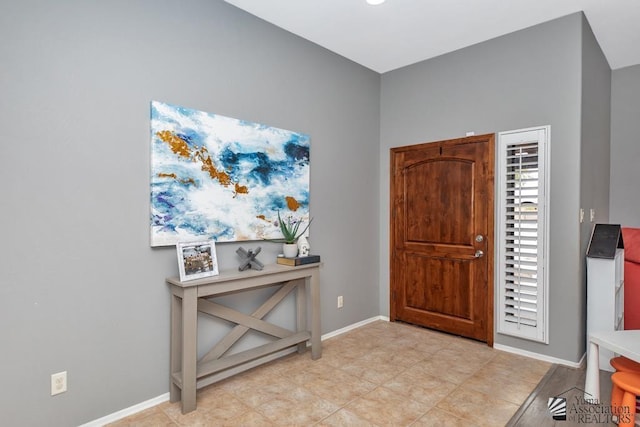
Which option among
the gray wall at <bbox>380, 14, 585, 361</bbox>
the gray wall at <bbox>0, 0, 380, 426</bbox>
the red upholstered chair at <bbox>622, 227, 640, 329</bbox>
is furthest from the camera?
the red upholstered chair at <bbox>622, 227, 640, 329</bbox>

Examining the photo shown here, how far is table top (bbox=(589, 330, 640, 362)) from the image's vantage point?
1.92 m

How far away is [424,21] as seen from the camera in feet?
9.99

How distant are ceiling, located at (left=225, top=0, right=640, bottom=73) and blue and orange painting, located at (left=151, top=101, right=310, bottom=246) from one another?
3.01 feet

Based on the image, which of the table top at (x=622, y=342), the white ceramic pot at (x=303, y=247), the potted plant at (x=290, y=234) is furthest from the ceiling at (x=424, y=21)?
the table top at (x=622, y=342)

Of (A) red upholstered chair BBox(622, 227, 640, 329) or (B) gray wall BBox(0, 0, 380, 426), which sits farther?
(A) red upholstered chair BBox(622, 227, 640, 329)

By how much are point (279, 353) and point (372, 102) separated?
9.08 ft

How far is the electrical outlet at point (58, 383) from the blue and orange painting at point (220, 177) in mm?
854

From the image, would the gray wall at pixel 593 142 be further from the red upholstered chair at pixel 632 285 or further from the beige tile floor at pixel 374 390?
the beige tile floor at pixel 374 390

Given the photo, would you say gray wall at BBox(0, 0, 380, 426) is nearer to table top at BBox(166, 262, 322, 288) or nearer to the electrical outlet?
the electrical outlet

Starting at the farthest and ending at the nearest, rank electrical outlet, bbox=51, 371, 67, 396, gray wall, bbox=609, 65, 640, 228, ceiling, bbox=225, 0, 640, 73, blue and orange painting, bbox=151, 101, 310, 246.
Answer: gray wall, bbox=609, 65, 640, 228 < ceiling, bbox=225, 0, 640, 73 < blue and orange painting, bbox=151, 101, 310, 246 < electrical outlet, bbox=51, 371, 67, 396

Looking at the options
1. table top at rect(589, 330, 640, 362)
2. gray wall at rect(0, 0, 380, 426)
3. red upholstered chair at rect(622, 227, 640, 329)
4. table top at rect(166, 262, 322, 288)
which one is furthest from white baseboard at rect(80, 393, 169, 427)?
red upholstered chair at rect(622, 227, 640, 329)

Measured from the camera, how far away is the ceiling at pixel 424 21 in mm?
2799

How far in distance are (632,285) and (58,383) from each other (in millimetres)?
4457

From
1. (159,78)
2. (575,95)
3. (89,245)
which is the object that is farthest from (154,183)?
(575,95)
